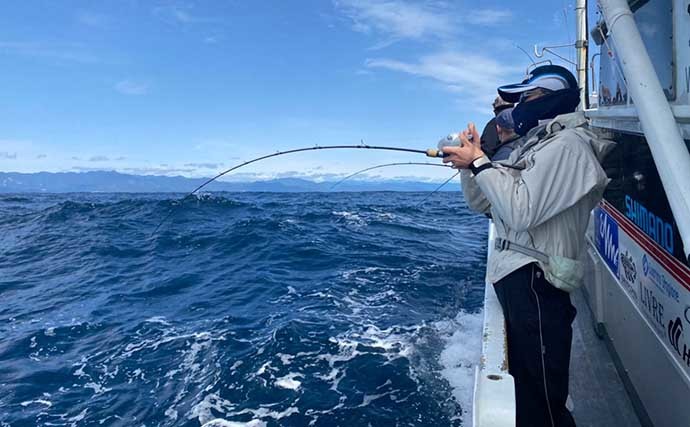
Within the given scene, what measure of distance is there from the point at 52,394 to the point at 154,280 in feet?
13.9

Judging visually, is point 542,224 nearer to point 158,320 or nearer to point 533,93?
point 533,93

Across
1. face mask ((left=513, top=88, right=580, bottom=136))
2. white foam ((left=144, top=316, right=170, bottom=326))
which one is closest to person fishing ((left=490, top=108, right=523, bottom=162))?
face mask ((left=513, top=88, right=580, bottom=136))

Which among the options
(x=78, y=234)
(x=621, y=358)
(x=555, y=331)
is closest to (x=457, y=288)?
(x=621, y=358)

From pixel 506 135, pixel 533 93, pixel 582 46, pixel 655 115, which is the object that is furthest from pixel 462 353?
pixel 655 115

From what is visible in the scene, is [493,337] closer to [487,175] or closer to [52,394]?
[487,175]

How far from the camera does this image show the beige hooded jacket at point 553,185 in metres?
1.87

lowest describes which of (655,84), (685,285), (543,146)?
(685,285)

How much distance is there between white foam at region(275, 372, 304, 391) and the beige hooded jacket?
2.98 metres

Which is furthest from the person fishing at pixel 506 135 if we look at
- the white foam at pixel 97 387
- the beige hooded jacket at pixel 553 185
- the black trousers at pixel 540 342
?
the white foam at pixel 97 387

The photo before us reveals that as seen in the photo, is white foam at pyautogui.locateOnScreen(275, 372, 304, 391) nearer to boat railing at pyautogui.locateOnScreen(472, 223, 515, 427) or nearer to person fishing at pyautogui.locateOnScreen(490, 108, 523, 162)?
boat railing at pyautogui.locateOnScreen(472, 223, 515, 427)

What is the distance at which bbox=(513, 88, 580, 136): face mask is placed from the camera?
221cm

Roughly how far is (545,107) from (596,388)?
6.80 feet

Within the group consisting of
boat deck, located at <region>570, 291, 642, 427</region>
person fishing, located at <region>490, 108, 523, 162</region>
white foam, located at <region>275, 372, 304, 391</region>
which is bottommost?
white foam, located at <region>275, 372, 304, 391</region>

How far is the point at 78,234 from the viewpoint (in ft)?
47.0
